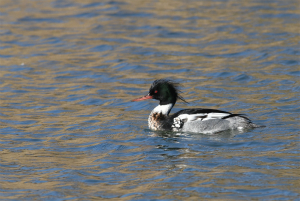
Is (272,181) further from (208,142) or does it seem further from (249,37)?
(249,37)

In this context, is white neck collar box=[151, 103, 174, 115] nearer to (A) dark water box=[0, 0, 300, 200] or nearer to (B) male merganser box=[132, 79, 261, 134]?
(B) male merganser box=[132, 79, 261, 134]

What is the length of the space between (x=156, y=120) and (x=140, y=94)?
113 inches

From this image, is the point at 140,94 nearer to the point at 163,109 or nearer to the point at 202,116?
the point at 163,109

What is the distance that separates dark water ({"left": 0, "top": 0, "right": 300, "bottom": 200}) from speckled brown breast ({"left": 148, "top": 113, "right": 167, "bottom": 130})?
20cm

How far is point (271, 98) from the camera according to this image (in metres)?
13.7

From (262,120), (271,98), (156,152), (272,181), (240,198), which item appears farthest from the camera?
(271,98)

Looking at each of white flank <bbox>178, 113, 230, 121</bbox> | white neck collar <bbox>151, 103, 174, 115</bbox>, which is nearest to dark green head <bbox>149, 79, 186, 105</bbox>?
white neck collar <bbox>151, 103, 174, 115</bbox>

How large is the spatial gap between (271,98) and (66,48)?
7883 mm

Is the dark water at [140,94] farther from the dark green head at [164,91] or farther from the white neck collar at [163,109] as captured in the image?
the dark green head at [164,91]

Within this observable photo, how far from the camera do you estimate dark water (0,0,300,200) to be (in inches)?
351

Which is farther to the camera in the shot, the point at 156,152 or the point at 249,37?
the point at 249,37

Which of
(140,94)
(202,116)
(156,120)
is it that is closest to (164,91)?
(156,120)

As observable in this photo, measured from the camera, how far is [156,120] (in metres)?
12.0

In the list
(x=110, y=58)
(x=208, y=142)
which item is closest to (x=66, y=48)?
(x=110, y=58)
